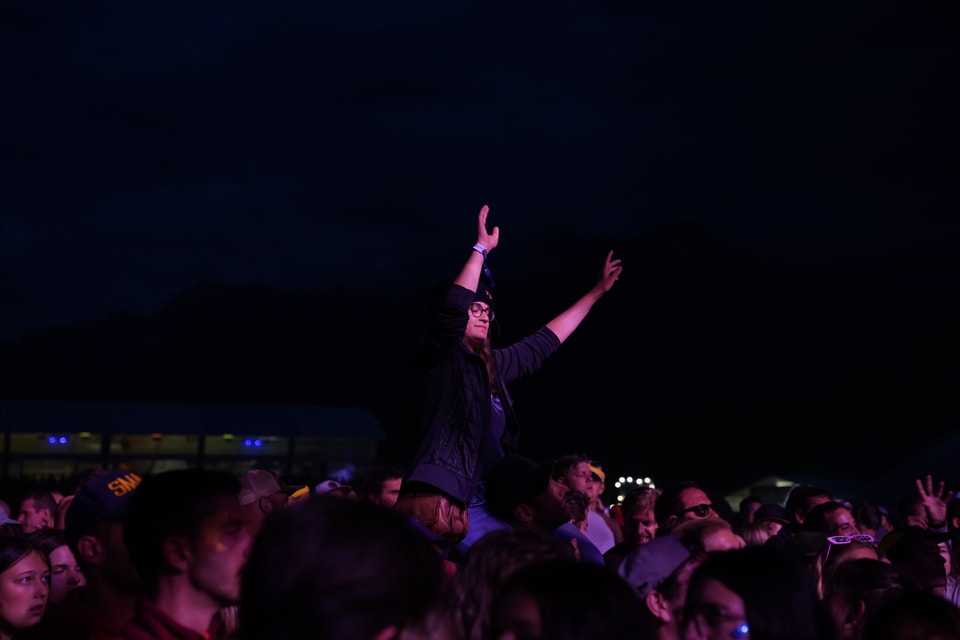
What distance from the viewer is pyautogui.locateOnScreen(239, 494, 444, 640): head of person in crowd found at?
1746 mm

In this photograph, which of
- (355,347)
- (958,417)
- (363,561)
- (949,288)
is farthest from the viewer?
(355,347)

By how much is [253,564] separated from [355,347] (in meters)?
139

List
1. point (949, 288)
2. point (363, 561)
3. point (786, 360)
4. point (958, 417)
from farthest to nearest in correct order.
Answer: point (949, 288) → point (786, 360) → point (958, 417) → point (363, 561)

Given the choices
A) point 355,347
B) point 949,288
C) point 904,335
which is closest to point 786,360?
point 904,335

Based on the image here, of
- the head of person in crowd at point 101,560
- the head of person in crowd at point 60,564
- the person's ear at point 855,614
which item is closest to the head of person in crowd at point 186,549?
the head of person in crowd at point 101,560

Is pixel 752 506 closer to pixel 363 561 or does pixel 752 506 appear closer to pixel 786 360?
pixel 363 561

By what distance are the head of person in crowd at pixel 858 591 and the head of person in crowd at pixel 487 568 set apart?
207 centimetres

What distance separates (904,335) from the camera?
9606 cm

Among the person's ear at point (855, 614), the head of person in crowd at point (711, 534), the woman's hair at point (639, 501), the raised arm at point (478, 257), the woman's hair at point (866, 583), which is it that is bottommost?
the woman's hair at point (639, 501)

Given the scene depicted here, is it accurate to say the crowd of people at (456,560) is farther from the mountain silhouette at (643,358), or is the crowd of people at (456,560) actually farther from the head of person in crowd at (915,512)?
the mountain silhouette at (643,358)

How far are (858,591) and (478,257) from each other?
84.9 inches

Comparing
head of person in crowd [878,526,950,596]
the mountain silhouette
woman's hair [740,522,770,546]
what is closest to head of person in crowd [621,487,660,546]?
woman's hair [740,522,770,546]

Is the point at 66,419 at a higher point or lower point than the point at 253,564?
lower

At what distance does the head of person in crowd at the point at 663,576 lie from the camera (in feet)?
10.8
